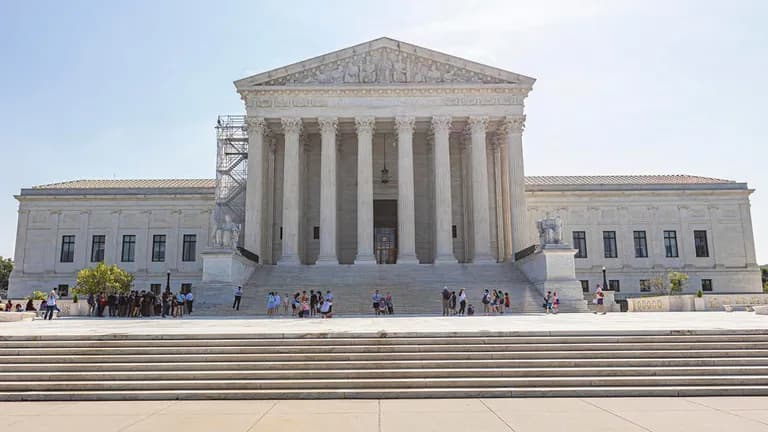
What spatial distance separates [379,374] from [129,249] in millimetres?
48557

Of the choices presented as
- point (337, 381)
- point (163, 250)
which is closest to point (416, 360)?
point (337, 381)

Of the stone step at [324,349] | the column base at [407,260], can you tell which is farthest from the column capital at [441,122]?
the stone step at [324,349]

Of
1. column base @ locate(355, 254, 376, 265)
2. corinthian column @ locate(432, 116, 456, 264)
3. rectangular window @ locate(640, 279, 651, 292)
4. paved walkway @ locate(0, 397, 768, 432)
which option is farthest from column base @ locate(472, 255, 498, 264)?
paved walkway @ locate(0, 397, 768, 432)

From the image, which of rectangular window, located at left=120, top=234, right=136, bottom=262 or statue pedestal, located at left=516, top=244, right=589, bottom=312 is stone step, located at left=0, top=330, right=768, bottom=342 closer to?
statue pedestal, located at left=516, top=244, right=589, bottom=312

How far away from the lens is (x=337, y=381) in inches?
458

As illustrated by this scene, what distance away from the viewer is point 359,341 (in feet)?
44.4

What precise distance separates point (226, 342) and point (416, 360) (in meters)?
4.40

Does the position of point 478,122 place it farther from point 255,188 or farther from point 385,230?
point 255,188

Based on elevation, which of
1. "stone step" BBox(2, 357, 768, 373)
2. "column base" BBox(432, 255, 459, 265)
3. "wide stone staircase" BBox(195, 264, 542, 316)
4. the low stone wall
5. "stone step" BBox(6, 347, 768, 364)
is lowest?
"stone step" BBox(2, 357, 768, 373)

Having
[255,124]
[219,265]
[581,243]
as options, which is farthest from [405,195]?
[581,243]

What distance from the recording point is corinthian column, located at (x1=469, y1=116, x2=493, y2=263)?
134ft

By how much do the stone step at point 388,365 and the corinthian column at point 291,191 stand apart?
27663mm

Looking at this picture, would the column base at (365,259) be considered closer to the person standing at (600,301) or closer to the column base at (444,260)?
the column base at (444,260)

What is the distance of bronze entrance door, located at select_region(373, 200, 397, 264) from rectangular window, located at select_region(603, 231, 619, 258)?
2013cm
